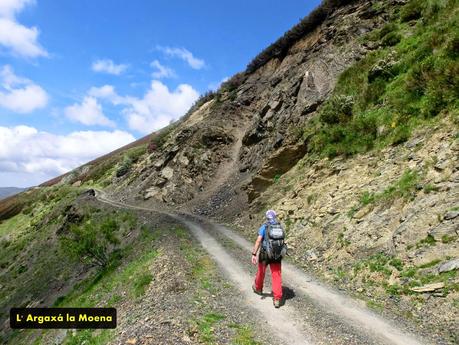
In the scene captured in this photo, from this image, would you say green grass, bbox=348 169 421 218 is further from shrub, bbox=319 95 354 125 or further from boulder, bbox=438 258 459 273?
shrub, bbox=319 95 354 125

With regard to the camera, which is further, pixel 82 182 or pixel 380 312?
pixel 82 182

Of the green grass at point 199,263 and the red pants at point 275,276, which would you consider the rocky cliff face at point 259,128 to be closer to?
the green grass at point 199,263

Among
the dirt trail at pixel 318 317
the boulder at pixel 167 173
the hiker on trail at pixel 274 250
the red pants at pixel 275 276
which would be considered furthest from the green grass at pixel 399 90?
the boulder at pixel 167 173

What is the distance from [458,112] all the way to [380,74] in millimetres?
9124

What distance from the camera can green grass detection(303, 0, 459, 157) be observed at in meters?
15.1

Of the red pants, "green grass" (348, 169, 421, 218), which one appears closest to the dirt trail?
the red pants

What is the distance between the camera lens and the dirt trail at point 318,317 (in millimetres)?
7875

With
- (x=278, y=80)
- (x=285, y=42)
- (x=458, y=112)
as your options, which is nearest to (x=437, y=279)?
(x=458, y=112)

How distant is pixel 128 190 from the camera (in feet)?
169

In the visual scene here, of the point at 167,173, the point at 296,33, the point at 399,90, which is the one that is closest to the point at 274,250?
the point at 399,90

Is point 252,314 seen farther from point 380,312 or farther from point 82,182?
point 82,182

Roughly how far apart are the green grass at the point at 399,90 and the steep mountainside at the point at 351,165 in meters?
0.08

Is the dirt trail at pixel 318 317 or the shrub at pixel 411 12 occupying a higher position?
the shrub at pixel 411 12

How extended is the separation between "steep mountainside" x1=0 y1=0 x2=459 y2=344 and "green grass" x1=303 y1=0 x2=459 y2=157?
8 centimetres
